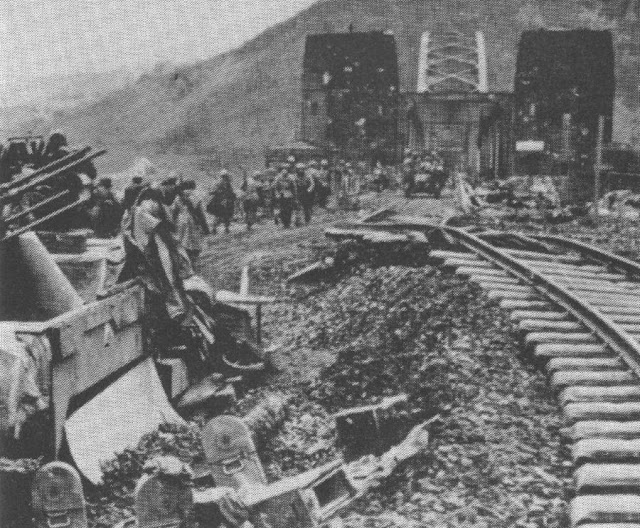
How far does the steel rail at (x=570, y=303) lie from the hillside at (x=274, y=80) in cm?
4466

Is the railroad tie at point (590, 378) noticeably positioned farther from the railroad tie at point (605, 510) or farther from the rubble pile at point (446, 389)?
the railroad tie at point (605, 510)

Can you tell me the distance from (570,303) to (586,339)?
3.35 ft

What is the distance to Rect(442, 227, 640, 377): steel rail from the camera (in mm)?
6812

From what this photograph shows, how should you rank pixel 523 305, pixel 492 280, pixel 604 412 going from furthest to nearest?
pixel 492 280 → pixel 523 305 → pixel 604 412

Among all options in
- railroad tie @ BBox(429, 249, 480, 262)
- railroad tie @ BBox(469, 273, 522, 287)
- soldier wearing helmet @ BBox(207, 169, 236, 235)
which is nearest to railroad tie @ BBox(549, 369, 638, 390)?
railroad tie @ BBox(469, 273, 522, 287)

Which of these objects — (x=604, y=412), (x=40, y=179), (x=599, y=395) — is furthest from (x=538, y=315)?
(x=40, y=179)

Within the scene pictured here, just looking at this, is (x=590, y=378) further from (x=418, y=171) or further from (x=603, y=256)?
(x=418, y=171)

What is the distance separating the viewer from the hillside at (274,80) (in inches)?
2482

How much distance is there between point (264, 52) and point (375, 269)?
68.7m

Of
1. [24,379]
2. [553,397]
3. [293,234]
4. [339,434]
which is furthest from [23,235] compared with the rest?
[293,234]

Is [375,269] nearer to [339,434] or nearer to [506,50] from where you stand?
[339,434]

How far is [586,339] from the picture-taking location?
7273 millimetres

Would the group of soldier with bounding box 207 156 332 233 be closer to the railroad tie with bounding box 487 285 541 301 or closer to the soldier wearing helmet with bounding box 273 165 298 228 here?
the soldier wearing helmet with bounding box 273 165 298 228

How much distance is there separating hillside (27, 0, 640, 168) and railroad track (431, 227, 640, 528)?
44611 millimetres
